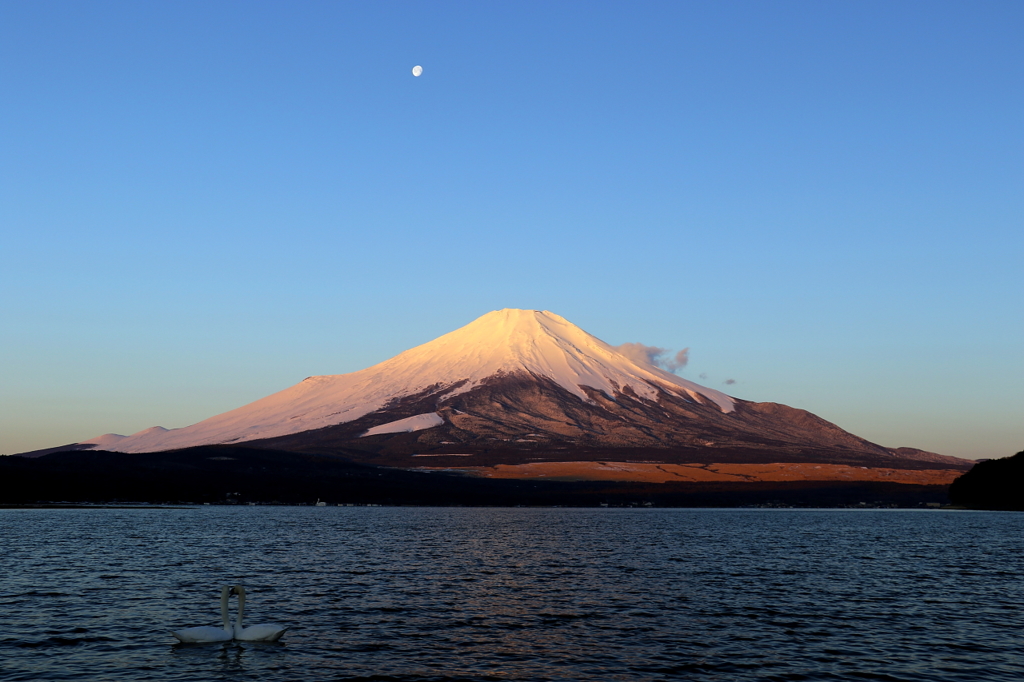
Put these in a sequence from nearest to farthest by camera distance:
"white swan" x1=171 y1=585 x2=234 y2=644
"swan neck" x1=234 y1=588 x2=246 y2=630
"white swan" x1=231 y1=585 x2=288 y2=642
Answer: "white swan" x1=171 y1=585 x2=234 y2=644, "white swan" x1=231 y1=585 x2=288 y2=642, "swan neck" x1=234 y1=588 x2=246 y2=630

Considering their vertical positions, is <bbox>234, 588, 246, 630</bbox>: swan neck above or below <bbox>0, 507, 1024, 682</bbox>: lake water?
above

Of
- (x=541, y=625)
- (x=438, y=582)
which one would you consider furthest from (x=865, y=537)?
(x=541, y=625)

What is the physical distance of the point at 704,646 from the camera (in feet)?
115

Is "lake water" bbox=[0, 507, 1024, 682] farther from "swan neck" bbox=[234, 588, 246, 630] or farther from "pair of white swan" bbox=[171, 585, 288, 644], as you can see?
"swan neck" bbox=[234, 588, 246, 630]

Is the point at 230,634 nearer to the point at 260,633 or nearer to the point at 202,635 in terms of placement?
the point at 202,635

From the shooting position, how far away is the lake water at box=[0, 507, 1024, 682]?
31125 millimetres

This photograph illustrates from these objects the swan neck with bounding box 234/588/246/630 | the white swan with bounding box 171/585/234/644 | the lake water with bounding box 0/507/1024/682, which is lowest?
the lake water with bounding box 0/507/1024/682

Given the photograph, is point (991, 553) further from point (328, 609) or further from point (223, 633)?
point (223, 633)

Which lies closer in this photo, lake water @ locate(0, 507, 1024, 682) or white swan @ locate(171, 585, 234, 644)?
lake water @ locate(0, 507, 1024, 682)

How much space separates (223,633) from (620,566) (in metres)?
38.5

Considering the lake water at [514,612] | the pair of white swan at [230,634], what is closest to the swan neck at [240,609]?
the pair of white swan at [230,634]

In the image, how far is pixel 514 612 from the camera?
43.5 meters

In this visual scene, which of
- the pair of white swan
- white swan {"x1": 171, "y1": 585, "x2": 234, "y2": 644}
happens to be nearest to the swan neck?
the pair of white swan

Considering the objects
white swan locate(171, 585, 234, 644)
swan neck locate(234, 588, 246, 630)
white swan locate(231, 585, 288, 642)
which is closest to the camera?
white swan locate(171, 585, 234, 644)
